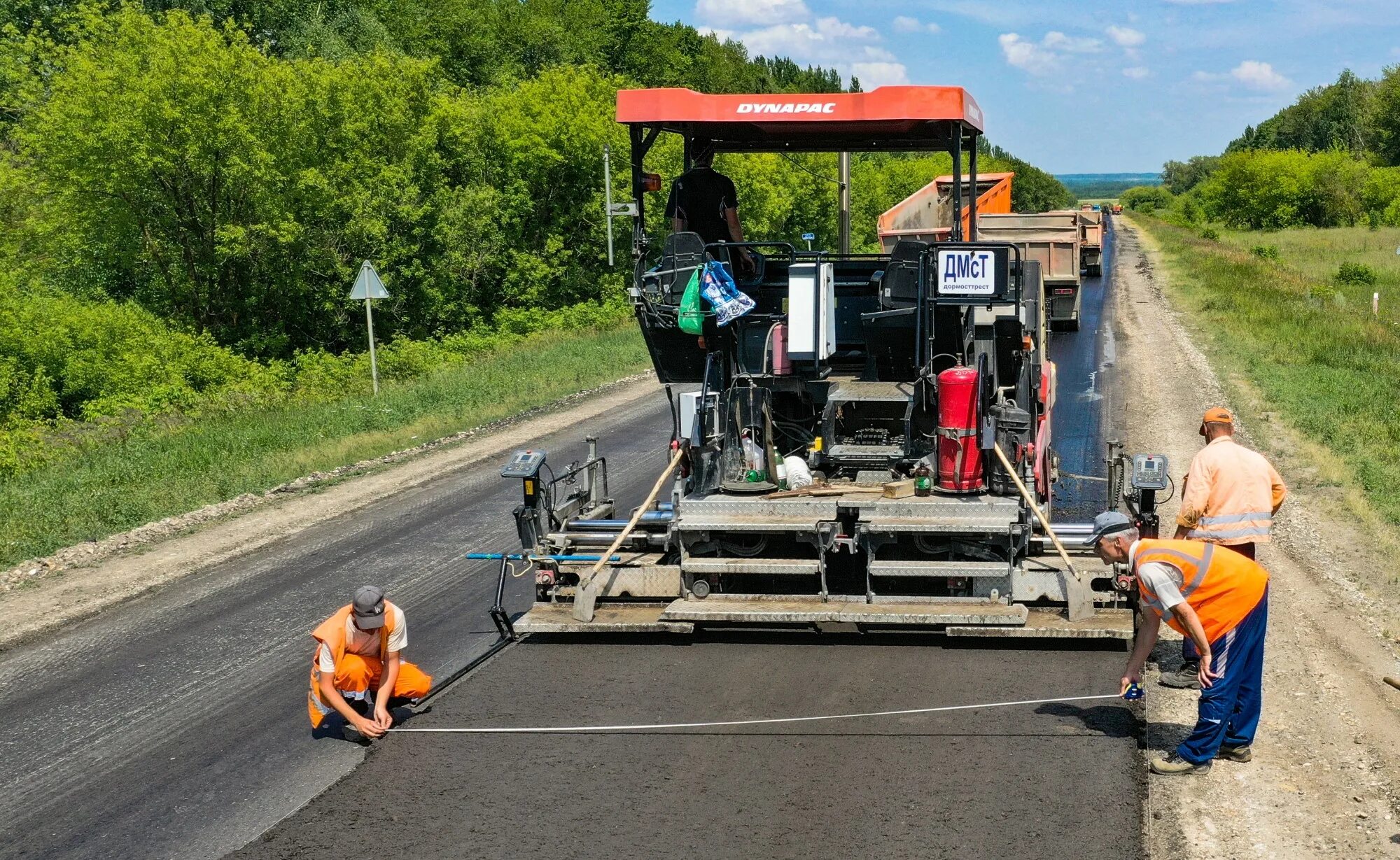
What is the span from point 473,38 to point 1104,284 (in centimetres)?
4182

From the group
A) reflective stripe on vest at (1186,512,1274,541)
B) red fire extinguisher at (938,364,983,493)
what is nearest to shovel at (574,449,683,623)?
red fire extinguisher at (938,364,983,493)

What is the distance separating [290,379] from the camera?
1202 inches

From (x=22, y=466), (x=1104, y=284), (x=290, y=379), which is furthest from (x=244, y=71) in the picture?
(x=1104, y=284)

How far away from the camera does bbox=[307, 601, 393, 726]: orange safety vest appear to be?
651cm

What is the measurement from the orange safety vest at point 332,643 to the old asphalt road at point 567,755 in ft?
0.62

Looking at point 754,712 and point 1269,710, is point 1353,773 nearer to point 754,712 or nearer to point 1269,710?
point 1269,710

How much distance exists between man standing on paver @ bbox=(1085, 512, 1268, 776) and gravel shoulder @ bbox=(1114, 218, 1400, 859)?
0.20m

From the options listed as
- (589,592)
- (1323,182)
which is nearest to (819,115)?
(589,592)

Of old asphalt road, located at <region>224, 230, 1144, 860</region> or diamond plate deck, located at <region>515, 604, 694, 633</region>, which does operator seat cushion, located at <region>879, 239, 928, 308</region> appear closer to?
old asphalt road, located at <region>224, 230, 1144, 860</region>

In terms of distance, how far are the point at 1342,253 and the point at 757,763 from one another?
58720mm

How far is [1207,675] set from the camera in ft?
18.6

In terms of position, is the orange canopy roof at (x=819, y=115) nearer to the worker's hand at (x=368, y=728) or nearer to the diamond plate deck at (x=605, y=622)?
the diamond plate deck at (x=605, y=622)

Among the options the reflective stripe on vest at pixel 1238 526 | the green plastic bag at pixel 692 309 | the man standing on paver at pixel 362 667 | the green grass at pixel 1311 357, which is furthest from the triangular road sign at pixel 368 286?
the reflective stripe on vest at pixel 1238 526

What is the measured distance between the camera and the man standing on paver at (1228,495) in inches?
263
